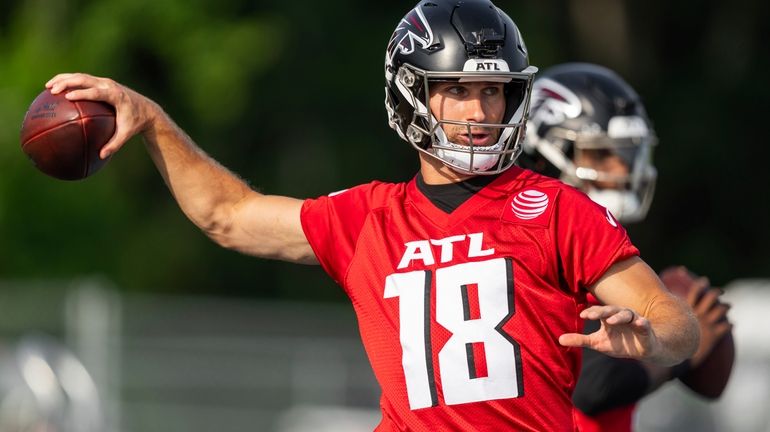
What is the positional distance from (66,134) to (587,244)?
5.67 ft

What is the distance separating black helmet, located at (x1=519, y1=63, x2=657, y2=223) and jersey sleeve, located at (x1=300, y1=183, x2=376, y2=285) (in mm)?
1115

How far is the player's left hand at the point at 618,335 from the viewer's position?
376 cm

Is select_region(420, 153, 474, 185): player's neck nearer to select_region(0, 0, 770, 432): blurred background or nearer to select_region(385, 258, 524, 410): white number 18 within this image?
select_region(385, 258, 524, 410): white number 18

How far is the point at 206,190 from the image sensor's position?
498cm

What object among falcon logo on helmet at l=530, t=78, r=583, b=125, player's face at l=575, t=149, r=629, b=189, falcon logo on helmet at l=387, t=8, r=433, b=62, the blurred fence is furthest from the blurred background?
falcon logo on helmet at l=387, t=8, r=433, b=62

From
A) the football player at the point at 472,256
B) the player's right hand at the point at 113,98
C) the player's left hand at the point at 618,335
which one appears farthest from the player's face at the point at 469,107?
the player's right hand at the point at 113,98

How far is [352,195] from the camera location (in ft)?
15.4

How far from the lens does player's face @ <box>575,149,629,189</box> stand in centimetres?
553

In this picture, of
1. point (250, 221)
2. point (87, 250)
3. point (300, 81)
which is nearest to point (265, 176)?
point (300, 81)

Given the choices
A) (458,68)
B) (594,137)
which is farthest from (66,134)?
(594,137)

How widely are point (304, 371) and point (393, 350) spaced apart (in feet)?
32.9

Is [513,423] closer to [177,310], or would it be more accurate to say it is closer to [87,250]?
[177,310]

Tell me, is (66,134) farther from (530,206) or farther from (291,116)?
(291,116)

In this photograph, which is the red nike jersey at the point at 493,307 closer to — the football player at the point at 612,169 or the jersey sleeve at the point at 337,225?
the jersey sleeve at the point at 337,225
